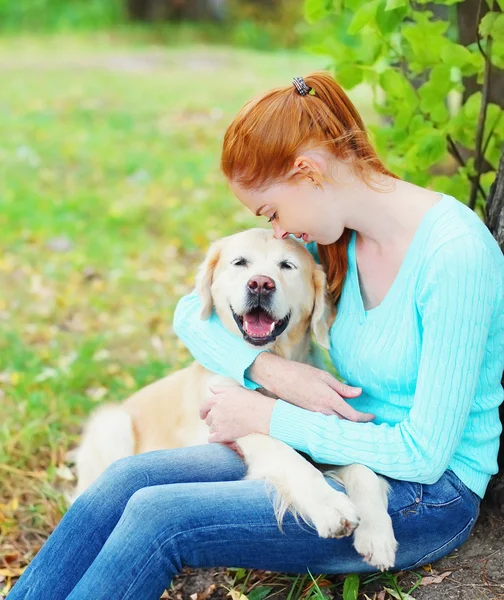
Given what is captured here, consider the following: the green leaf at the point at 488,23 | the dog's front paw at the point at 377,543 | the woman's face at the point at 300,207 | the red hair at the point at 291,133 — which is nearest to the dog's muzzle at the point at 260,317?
the woman's face at the point at 300,207

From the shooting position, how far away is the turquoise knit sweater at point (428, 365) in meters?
2.17

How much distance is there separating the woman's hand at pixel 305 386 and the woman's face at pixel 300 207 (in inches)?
17.5

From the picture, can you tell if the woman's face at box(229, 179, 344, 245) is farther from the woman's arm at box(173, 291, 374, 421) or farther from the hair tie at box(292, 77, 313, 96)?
the woman's arm at box(173, 291, 374, 421)

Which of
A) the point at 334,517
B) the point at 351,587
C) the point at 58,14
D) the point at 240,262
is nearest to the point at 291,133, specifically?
the point at 240,262

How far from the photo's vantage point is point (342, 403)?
2479mm

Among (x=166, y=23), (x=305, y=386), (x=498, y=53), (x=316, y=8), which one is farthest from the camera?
(x=166, y=23)

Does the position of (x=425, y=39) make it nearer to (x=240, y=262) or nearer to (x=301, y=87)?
(x=301, y=87)

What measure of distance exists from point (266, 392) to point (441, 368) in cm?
87

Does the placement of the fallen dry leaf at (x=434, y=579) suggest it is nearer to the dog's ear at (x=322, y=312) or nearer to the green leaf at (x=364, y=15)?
the dog's ear at (x=322, y=312)

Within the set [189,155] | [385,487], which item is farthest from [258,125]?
[189,155]

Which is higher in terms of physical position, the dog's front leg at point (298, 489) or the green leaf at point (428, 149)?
the green leaf at point (428, 149)

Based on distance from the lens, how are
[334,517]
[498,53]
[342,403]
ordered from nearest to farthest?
[334,517] < [342,403] < [498,53]

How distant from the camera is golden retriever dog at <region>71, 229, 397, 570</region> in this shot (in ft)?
7.29

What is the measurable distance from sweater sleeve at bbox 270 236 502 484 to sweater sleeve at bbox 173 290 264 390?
51 centimetres
